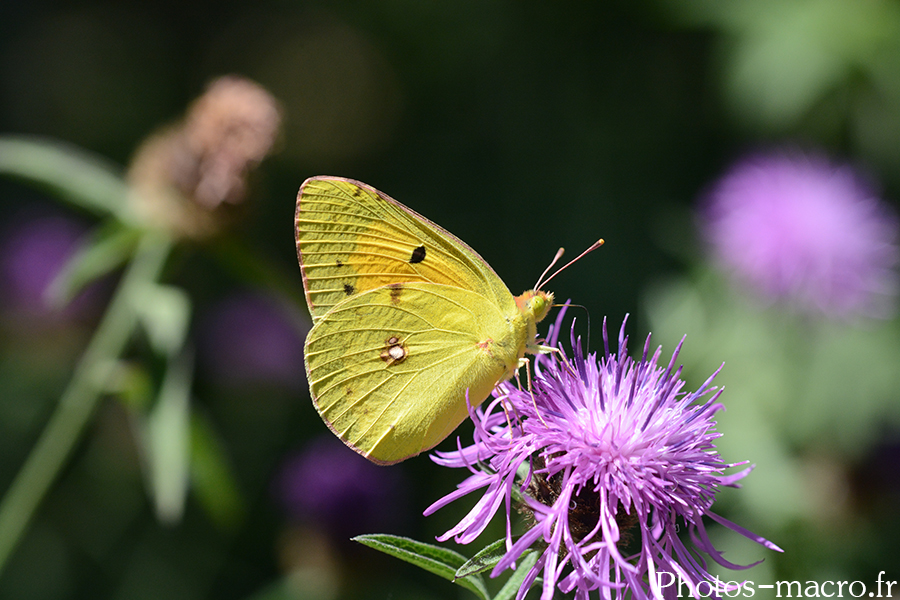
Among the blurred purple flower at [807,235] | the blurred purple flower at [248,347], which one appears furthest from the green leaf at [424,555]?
the blurred purple flower at [248,347]

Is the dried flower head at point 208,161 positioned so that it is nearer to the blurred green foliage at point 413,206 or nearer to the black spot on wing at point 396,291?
the blurred green foliage at point 413,206

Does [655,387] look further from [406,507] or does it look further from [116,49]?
[116,49]

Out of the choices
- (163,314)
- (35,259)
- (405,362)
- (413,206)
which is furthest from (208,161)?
(413,206)

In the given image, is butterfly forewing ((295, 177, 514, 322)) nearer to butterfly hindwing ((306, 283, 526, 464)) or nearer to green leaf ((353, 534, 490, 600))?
butterfly hindwing ((306, 283, 526, 464))

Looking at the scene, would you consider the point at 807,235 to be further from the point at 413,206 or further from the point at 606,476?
the point at 606,476

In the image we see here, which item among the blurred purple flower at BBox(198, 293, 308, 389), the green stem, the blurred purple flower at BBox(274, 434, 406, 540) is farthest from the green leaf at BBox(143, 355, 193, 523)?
the blurred purple flower at BBox(198, 293, 308, 389)

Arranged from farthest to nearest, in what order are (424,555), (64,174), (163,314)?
(64,174)
(163,314)
(424,555)

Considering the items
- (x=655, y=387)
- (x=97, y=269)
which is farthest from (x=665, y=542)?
(x=97, y=269)
